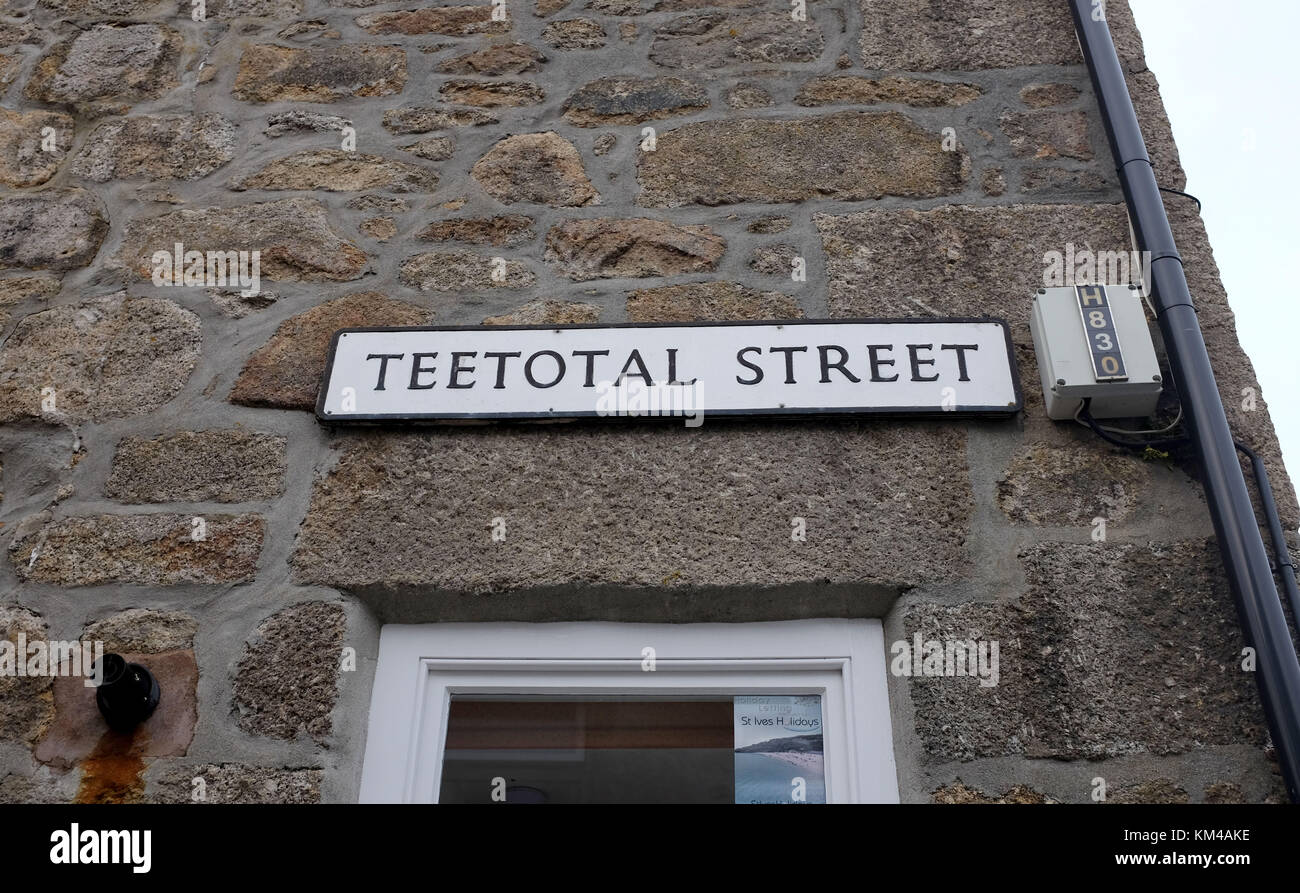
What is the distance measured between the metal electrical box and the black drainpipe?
6cm

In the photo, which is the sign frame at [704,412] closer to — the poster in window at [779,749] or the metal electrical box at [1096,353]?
the metal electrical box at [1096,353]

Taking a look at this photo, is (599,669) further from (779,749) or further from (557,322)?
(557,322)

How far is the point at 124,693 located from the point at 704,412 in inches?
40.6

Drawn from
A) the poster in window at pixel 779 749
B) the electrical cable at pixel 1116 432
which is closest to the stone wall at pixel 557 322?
the electrical cable at pixel 1116 432

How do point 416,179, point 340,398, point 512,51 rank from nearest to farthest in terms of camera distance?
point 340,398 < point 416,179 < point 512,51

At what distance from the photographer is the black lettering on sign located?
6.04ft

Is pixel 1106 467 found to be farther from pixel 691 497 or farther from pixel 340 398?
pixel 340 398

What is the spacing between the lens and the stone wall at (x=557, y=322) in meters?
1.69

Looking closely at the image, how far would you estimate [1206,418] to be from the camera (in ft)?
5.91

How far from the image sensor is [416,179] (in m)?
2.33

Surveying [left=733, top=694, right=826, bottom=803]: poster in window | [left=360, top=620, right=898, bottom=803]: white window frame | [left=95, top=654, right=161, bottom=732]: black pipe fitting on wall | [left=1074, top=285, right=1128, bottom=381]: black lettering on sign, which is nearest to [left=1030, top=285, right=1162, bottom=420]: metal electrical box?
[left=1074, top=285, right=1128, bottom=381]: black lettering on sign
